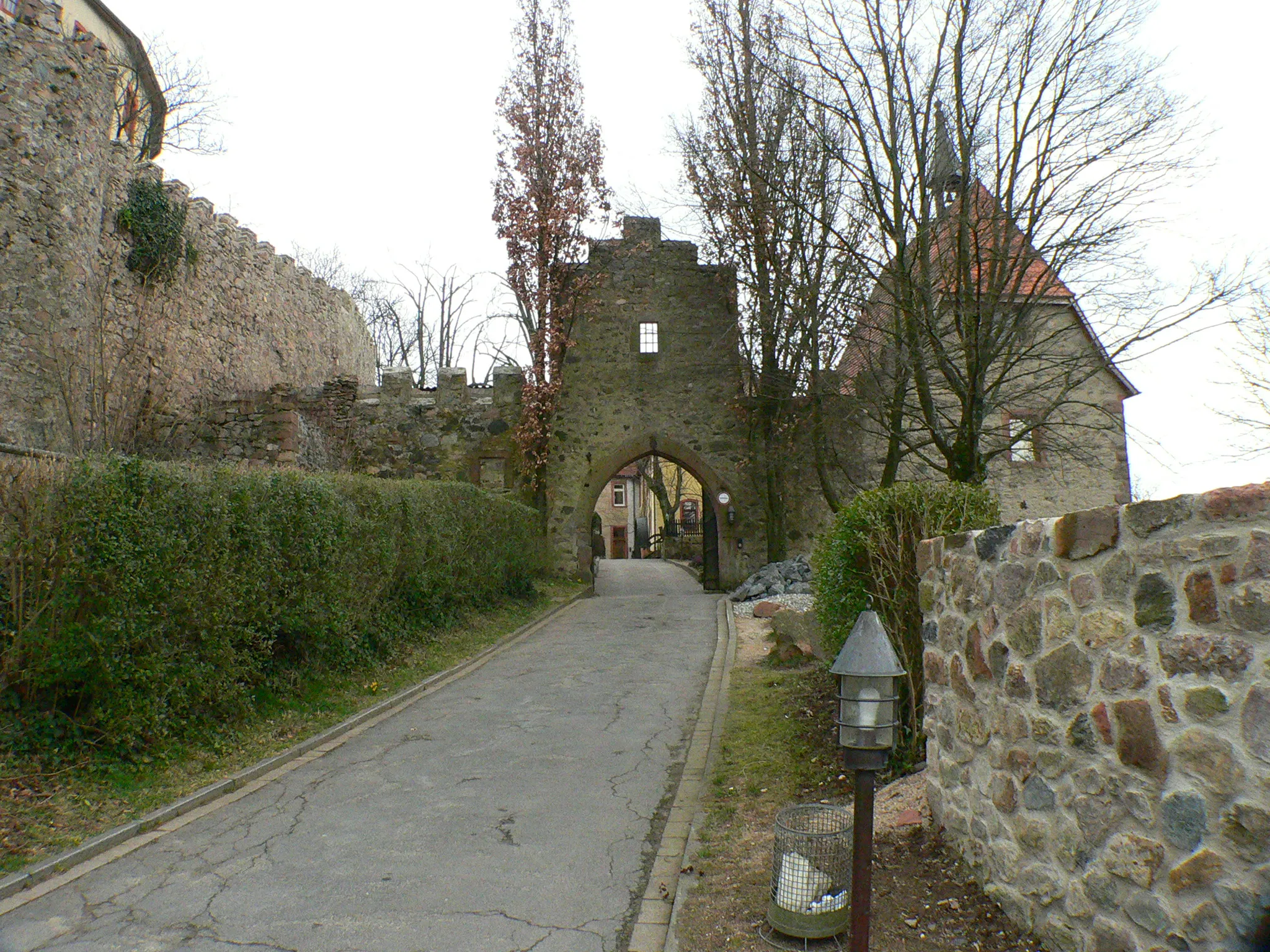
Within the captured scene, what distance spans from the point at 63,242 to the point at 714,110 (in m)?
11.4

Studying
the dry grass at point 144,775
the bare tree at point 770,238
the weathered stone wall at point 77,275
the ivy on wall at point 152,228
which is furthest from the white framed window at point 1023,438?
the ivy on wall at point 152,228

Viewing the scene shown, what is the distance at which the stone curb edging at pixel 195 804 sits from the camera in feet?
13.3

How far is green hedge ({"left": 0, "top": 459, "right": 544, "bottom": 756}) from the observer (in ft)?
16.7

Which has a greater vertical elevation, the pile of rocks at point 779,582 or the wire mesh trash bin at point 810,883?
the pile of rocks at point 779,582

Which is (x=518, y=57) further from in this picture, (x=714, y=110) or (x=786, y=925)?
(x=786, y=925)

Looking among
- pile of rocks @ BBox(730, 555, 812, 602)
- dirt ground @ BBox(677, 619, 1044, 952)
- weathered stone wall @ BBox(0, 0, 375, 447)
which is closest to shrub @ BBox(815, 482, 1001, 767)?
dirt ground @ BBox(677, 619, 1044, 952)

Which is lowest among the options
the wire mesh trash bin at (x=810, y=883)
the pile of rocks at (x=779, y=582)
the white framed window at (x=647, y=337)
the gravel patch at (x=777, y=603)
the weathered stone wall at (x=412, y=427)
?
the wire mesh trash bin at (x=810, y=883)

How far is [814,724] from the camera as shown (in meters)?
6.60

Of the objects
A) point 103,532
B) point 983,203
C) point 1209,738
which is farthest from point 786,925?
point 983,203

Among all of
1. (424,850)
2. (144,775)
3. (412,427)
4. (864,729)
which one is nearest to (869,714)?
(864,729)

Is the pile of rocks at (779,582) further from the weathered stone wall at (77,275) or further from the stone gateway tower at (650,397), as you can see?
the weathered stone wall at (77,275)

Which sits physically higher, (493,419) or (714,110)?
(714,110)

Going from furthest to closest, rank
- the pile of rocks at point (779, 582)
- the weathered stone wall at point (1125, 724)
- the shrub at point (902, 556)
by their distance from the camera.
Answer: the pile of rocks at point (779, 582)
the shrub at point (902, 556)
the weathered stone wall at point (1125, 724)

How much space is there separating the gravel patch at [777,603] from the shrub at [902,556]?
21.9 ft
